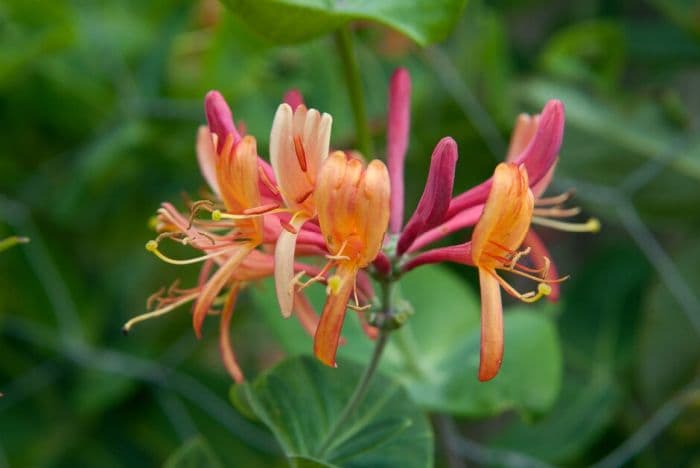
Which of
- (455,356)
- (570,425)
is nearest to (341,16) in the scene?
(455,356)

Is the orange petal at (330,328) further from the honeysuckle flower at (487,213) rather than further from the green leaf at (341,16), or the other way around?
the green leaf at (341,16)

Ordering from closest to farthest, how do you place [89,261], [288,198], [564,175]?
[288,198] → [564,175] → [89,261]

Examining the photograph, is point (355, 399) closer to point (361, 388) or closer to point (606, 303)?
point (361, 388)

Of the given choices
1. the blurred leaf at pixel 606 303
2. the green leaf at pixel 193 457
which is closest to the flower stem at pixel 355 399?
the green leaf at pixel 193 457

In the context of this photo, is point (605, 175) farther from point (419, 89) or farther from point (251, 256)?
point (251, 256)

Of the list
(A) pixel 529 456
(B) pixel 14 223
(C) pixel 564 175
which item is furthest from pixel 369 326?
(B) pixel 14 223
